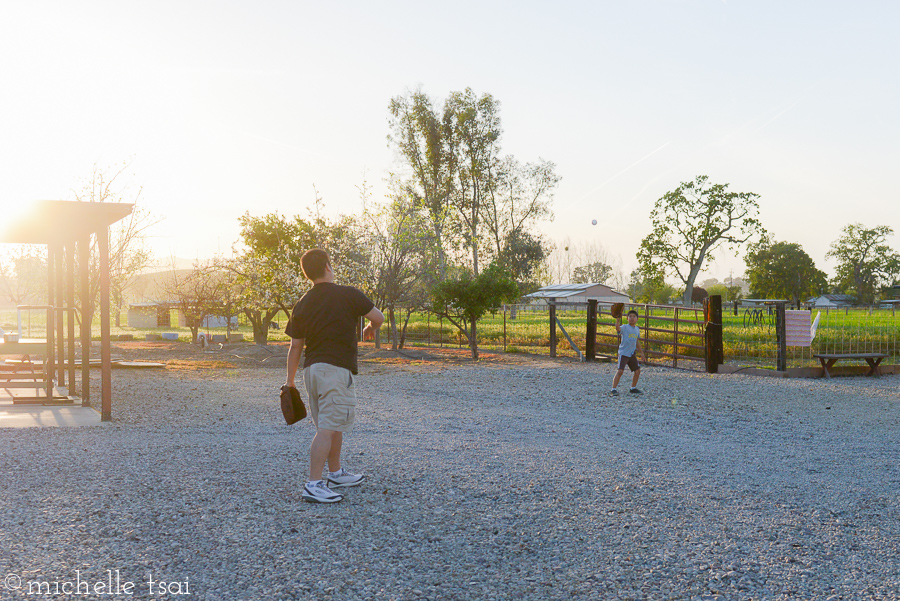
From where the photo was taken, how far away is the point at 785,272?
71750 mm

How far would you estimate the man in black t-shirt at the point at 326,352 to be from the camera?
4.21m

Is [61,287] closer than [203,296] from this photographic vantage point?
Yes

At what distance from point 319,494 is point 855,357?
1220 cm

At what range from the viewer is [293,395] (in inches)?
171

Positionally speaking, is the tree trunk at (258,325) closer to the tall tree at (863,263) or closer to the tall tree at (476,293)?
the tall tree at (476,293)

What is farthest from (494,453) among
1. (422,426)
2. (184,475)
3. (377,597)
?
(377,597)

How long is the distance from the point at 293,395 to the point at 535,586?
6.78ft

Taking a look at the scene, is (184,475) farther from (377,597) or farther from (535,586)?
(535,586)

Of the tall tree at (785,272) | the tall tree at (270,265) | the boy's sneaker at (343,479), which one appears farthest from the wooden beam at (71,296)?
the tall tree at (785,272)

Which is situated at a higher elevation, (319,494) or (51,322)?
(51,322)

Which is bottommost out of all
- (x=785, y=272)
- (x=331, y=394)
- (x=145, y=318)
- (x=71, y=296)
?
(x=145, y=318)

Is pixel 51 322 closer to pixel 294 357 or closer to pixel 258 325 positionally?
pixel 294 357

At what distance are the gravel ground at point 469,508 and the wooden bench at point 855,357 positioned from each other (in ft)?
16.1

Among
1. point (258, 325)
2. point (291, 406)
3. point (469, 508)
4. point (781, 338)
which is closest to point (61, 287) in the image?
point (291, 406)
